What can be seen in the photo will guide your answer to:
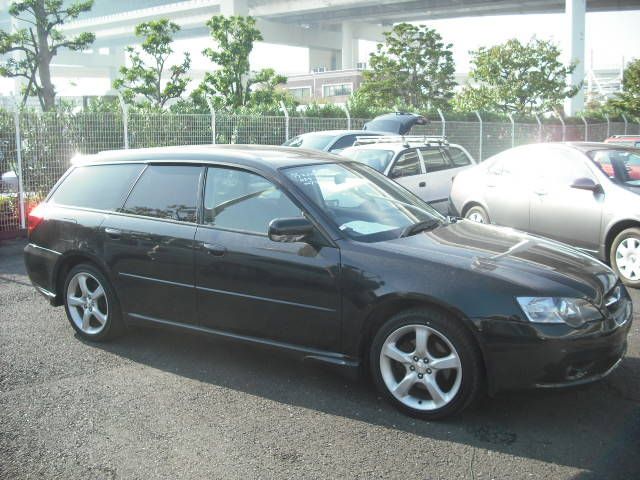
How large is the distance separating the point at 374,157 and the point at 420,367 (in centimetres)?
733

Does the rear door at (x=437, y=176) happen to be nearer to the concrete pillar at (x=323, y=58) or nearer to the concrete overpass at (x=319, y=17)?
the concrete overpass at (x=319, y=17)

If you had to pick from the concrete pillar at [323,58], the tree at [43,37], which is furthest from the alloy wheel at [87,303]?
the concrete pillar at [323,58]

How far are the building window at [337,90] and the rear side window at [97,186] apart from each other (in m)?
72.2

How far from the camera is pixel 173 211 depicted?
15.7ft

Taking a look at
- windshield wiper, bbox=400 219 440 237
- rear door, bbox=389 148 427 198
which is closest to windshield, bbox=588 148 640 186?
rear door, bbox=389 148 427 198

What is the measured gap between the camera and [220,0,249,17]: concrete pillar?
64.4 meters

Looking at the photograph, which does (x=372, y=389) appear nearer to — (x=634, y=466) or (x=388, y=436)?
(x=388, y=436)

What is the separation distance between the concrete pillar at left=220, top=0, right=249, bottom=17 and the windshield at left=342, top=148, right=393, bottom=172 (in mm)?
57689

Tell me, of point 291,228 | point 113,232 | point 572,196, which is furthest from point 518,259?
point 572,196

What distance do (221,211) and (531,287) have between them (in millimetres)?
2125

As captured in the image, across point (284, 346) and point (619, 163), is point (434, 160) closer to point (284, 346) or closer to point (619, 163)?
point (619, 163)

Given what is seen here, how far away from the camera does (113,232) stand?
4.98 metres

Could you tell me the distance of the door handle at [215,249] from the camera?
441 cm

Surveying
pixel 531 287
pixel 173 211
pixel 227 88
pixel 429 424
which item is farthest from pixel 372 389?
pixel 227 88
